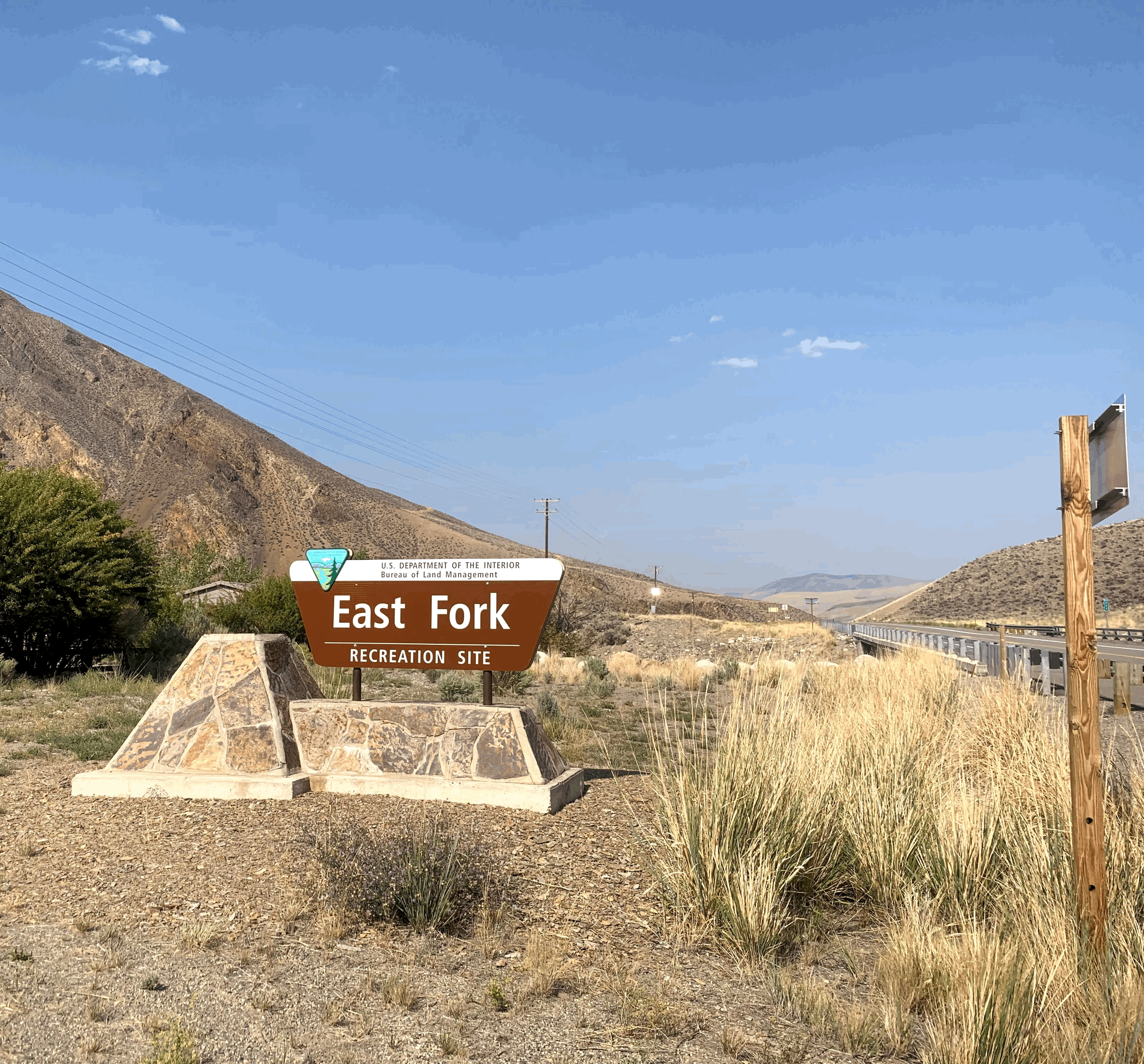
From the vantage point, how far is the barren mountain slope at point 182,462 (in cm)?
7750

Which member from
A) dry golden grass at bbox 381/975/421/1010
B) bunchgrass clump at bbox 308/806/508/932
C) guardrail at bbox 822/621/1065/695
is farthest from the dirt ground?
guardrail at bbox 822/621/1065/695

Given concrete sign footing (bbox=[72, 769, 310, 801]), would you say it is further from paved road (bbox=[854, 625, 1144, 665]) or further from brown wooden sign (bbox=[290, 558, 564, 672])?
paved road (bbox=[854, 625, 1144, 665])

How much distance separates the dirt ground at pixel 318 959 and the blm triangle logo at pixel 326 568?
2.31 meters

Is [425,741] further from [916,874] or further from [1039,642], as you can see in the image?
[1039,642]

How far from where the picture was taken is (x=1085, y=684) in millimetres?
5117

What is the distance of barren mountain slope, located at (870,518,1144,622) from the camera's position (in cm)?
8888

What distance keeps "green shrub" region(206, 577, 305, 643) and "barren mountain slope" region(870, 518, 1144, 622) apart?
73559mm

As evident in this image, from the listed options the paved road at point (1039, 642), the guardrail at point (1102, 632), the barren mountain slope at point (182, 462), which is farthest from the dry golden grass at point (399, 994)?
the barren mountain slope at point (182, 462)

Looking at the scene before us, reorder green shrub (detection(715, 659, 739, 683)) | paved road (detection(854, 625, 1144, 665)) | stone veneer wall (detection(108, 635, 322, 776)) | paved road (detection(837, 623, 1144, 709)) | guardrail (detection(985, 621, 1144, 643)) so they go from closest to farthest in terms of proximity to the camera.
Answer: stone veneer wall (detection(108, 635, 322, 776))
paved road (detection(837, 623, 1144, 709))
paved road (detection(854, 625, 1144, 665))
green shrub (detection(715, 659, 739, 683))
guardrail (detection(985, 621, 1144, 643))

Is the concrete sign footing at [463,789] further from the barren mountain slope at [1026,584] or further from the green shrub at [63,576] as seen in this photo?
the barren mountain slope at [1026,584]

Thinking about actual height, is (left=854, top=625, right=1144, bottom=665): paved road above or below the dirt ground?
above

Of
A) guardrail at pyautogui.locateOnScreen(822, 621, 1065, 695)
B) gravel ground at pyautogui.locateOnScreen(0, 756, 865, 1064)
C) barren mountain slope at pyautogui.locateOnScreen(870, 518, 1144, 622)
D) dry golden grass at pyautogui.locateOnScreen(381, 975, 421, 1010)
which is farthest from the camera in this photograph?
barren mountain slope at pyautogui.locateOnScreen(870, 518, 1144, 622)

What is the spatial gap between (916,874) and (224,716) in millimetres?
6467

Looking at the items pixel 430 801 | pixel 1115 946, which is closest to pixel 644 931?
pixel 1115 946
